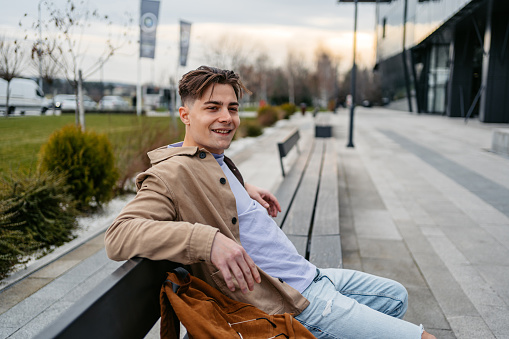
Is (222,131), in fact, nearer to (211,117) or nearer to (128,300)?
(211,117)

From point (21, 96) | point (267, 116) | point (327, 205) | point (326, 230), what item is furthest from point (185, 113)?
point (267, 116)

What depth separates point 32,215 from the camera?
174 inches

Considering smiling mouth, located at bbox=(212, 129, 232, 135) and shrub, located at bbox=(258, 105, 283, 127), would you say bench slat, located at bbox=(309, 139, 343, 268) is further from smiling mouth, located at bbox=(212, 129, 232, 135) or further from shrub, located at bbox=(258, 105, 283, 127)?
shrub, located at bbox=(258, 105, 283, 127)

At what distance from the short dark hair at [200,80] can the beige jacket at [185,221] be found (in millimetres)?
256

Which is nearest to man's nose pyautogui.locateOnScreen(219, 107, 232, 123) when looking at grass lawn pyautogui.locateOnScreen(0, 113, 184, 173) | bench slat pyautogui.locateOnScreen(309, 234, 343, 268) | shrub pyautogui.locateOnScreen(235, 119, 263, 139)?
bench slat pyautogui.locateOnScreen(309, 234, 343, 268)

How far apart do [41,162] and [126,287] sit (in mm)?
4466

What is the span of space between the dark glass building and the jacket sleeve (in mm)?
20790

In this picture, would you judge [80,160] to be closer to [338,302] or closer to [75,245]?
[75,245]

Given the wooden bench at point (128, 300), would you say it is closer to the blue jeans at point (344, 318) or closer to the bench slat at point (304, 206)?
the bench slat at point (304, 206)

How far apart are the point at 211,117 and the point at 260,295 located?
2.52 ft

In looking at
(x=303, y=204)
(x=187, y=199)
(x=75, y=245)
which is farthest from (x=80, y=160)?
(x=187, y=199)

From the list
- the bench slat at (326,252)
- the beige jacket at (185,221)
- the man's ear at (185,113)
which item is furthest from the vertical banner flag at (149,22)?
the beige jacket at (185,221)

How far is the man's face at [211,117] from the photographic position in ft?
6.19

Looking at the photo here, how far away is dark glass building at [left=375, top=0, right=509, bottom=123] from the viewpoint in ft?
67.6
